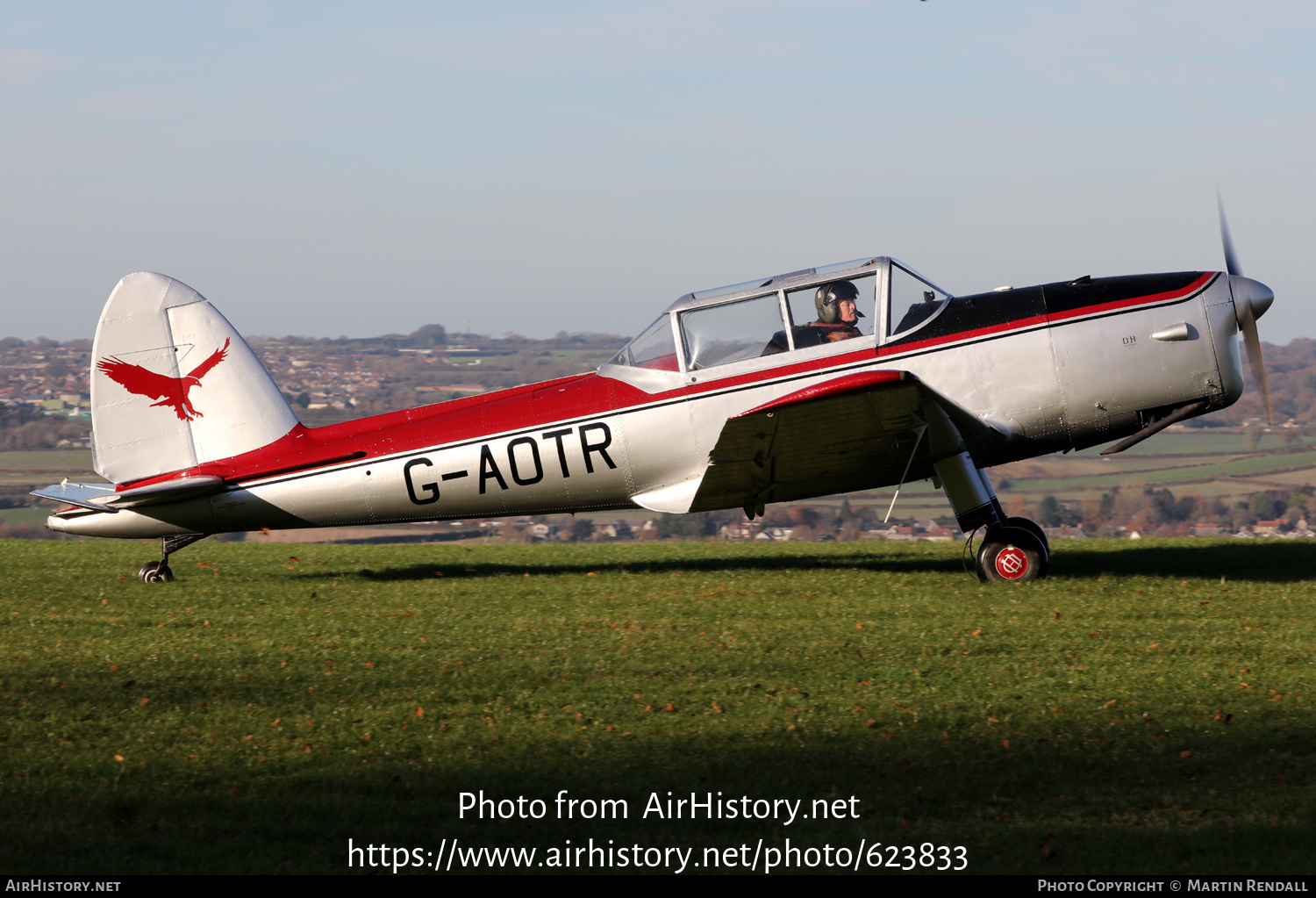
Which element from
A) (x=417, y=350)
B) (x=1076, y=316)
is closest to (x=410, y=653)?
(x=1076, y=316)

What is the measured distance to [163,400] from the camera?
30.0 ft

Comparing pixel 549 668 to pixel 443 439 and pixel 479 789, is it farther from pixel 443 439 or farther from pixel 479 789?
pixel 443 439

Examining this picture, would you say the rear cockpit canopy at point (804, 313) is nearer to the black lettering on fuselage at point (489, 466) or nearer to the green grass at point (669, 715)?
the black lettering on fuselage at point (489, 466)

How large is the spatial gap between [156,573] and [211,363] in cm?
193

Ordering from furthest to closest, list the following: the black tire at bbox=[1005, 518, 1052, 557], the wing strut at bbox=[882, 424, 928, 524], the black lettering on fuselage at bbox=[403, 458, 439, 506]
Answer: the black lettering on fuselage at bbox=[403, 458, 439, 506], the black tire at bbox=[1005, 518, 1052, 557], the wing strut at bbox=[882, 424, 928, 524]

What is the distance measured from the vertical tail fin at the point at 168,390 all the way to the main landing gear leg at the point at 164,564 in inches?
24.6

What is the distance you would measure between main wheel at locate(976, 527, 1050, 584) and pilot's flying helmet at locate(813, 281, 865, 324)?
7.00 feet

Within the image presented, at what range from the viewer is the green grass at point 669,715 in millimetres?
3807

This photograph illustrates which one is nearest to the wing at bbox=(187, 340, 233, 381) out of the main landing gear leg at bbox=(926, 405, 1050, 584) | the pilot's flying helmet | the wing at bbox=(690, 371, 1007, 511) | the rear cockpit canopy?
the rear cockpit canopy

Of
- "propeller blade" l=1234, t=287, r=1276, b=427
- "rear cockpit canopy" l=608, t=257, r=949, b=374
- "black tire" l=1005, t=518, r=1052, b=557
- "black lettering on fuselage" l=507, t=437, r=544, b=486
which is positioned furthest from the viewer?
"black lettering on fuselage" l=507, t=437, r=544, b=486

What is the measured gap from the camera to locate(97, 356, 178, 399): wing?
905 cm

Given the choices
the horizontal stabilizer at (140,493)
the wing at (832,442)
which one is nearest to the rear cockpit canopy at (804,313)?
the wing at (832,442)

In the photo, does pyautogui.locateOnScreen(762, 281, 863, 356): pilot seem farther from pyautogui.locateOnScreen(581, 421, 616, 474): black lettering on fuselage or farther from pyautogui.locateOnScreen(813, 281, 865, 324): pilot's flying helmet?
pyautogui.locateOnScreen(581, 421, 616, 474): black lettering on fuselage

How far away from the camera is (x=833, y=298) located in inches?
329
